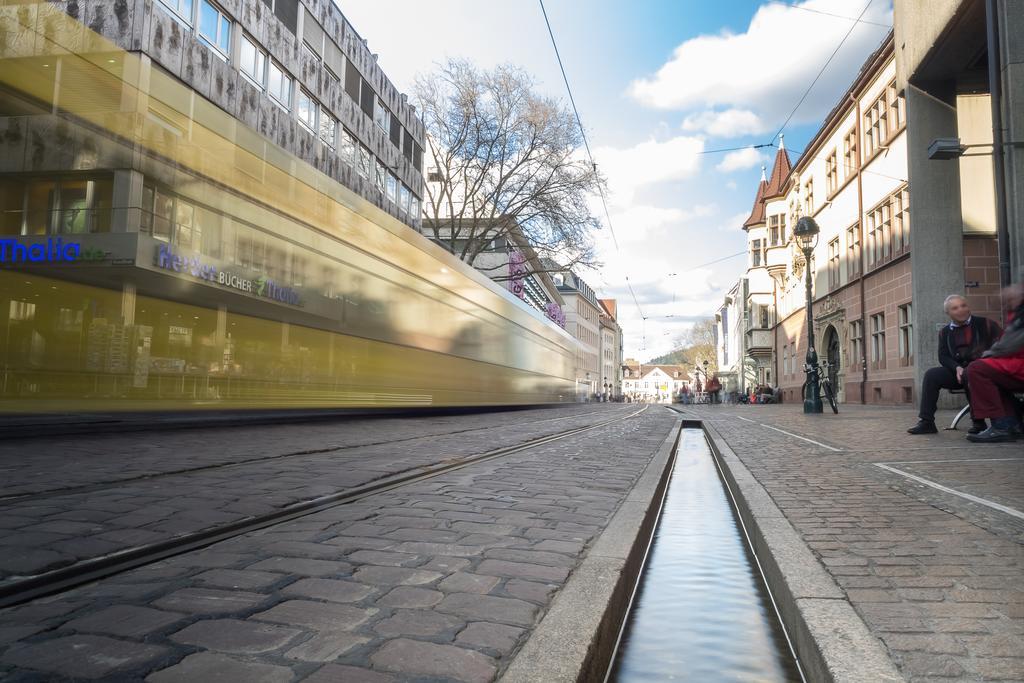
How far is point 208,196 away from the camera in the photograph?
28.2 ft

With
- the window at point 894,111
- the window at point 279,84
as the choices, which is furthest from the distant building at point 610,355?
the window at point 279,84

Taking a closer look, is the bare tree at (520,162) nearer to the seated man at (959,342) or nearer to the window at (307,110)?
the window at (307,110)

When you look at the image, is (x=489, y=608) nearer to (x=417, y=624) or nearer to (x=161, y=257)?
(x=417, y=624)

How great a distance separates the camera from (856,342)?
29.1 m

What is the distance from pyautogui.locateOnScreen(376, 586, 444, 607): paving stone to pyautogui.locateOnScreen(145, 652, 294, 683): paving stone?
0.58m

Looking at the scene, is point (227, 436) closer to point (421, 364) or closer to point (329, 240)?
point (329, 240)

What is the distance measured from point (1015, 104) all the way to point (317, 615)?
498 inches

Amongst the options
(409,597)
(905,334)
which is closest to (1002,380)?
(409,597)

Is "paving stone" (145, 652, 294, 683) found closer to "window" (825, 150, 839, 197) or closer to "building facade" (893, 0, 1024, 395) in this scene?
"building facade" (893, 0, 1024, 395)

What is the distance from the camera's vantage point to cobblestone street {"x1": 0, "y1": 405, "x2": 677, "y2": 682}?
1851 millimetres

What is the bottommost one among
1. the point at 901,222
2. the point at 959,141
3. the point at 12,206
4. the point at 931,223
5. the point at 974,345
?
the point at 974,345

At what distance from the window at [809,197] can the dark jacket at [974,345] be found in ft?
98.9

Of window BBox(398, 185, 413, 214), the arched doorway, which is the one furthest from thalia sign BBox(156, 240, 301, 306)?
the arched doorway

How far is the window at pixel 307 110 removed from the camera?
81.1 ft
